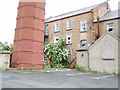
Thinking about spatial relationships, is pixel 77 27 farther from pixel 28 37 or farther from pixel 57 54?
pixel 28 37

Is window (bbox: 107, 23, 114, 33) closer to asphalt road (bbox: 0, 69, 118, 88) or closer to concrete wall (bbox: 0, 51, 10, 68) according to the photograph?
asphalt road (bbox: 0, 69, 118, 88)

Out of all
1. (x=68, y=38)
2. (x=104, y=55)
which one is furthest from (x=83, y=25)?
(x=104, y=55)

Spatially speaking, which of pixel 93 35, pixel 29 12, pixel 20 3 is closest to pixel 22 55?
pixel 29 12

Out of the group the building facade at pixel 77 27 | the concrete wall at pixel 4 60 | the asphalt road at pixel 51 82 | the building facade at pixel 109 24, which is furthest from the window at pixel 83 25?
the asphalt road at pixel 51 82

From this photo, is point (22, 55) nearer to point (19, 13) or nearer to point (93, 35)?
point (19, 13)

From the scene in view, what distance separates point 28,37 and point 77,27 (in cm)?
1088

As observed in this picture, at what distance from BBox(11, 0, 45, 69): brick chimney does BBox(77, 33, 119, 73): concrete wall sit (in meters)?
6.21

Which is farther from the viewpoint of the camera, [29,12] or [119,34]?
[119,34]

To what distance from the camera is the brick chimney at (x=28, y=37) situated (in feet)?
52.4

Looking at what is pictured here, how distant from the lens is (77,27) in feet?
81.5

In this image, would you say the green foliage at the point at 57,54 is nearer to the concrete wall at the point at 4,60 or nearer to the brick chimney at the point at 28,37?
the brick chimney at the point at 28,37

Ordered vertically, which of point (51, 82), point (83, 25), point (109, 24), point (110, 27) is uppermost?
point (83, 25)

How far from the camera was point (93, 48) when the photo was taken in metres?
18.4

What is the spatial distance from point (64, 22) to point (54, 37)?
11.2ft
